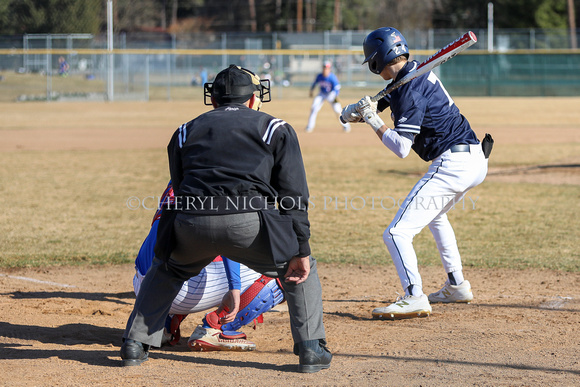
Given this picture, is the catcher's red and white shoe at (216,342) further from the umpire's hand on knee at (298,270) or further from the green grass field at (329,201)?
the green grass field at (329,201)

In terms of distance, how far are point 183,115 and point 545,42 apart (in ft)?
84.5

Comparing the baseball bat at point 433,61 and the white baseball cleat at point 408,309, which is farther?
the white baseball cleat at point 408,309

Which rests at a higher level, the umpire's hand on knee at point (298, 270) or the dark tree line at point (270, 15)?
the dark tree line at point (270, 15)

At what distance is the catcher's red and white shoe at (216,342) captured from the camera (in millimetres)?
4531

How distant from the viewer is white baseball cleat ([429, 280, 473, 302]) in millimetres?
5578

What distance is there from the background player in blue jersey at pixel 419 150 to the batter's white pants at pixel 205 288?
1.17 m

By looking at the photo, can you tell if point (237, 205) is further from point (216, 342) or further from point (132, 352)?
point (216, 342)

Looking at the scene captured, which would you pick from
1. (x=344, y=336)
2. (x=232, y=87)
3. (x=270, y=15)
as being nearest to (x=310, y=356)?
(x=344, y=336)

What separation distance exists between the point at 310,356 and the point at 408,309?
1376 mm

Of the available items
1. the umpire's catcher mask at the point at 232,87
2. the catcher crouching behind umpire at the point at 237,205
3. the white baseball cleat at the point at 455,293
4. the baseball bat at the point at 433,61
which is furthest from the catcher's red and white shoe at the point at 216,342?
the baseball bat at the point at 433,61

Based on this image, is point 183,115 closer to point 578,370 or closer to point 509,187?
point 509,187

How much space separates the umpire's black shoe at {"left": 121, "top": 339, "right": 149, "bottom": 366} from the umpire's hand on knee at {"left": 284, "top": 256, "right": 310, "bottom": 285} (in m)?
0.96

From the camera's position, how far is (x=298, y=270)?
382 cm

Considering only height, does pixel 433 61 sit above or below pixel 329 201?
above
